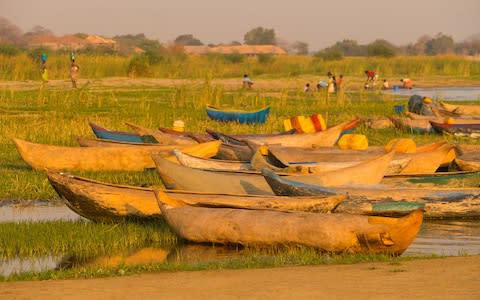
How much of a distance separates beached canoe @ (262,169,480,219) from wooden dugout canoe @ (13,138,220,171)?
385 centimetres

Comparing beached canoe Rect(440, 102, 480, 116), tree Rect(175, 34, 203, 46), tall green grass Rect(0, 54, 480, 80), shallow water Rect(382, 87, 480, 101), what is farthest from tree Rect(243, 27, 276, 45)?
beached canoe Rect(440, 102, 480, 116)

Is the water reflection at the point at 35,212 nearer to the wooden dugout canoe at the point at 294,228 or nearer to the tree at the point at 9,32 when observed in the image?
the wooden dugout canoe at the point at 294,228

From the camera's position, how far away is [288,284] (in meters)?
6.63

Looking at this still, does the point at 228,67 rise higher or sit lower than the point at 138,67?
lower

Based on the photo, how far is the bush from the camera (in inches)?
1624

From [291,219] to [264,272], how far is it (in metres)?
1.13

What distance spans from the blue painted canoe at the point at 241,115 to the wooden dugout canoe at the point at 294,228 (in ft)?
37.3

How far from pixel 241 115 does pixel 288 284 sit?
542 inches

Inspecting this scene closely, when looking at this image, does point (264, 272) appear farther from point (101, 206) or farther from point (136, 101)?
point (136, 101)

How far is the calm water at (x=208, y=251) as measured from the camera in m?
8.27

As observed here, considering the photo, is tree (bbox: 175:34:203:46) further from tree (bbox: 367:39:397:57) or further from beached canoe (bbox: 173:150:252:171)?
beached canoe (bbox: 173:150:252:171)

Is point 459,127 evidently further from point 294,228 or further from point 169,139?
point 294,228

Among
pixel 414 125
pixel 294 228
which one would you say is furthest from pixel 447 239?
pixel 414 125

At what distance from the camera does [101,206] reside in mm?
9773
